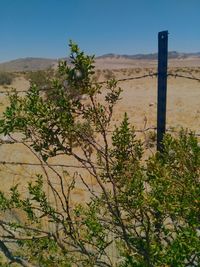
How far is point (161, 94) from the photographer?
14.4 feet

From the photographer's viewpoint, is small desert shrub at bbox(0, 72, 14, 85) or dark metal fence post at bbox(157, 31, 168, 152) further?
small desert shrub at bbox(0, 72, 14, 85)

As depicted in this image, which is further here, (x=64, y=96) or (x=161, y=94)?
(x=161, y=94)

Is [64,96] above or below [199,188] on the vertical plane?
above

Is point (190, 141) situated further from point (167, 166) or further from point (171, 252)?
point (171, 252)

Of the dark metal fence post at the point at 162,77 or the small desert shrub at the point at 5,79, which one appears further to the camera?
the small desert shrub at the point at 5,79

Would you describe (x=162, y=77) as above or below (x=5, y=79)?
above

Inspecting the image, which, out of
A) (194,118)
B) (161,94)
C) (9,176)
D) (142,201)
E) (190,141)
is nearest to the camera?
(142,201)

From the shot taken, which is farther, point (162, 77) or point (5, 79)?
point (5, 79)

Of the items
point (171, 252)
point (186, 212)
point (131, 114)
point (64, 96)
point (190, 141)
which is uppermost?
point (64, 96)

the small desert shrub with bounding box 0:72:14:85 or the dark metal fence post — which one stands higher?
the dark metal fence post

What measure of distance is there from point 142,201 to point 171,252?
0.40 meters

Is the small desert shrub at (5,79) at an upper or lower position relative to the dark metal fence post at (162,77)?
lower

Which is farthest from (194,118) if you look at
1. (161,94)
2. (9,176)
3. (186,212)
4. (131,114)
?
(186,212)

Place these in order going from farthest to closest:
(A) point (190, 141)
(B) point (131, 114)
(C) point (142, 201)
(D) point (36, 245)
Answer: (B) point (131, 114)
(D) point (36, 245)
(A) point (190, 141)
(C) point (142, 201)
